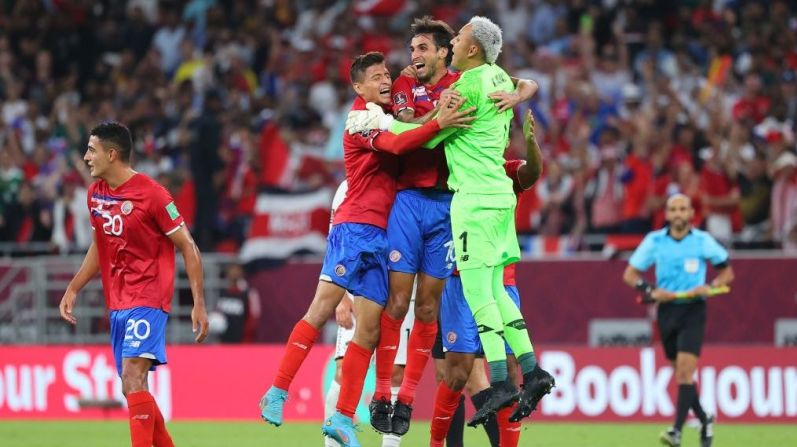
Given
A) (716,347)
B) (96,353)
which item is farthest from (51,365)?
(716,347)

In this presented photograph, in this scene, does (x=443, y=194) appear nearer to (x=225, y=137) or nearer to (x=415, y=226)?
(x=415, y=226)

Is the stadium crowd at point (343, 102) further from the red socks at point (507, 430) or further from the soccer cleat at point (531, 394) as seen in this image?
the soccer cleat at point (531, 394)

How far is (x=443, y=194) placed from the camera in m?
11.2

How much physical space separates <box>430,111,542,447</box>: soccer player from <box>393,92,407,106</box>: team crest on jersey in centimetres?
92

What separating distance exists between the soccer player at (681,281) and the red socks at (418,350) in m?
4.59

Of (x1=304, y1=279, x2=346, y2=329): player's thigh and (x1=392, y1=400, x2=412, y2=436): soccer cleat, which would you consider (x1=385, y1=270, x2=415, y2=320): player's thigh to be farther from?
(x1=392, y1=400, x2=412, y2=436): soccer cleat

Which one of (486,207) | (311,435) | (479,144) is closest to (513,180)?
(479,144)

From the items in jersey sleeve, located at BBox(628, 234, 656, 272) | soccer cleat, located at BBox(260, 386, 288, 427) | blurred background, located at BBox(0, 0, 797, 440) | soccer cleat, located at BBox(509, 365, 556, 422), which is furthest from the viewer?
blurred background, located at BBox(0, 0, 797, 440)

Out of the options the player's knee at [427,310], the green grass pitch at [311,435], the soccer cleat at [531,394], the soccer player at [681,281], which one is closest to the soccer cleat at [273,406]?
the player's knee at [427,310]

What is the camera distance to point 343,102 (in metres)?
22.6

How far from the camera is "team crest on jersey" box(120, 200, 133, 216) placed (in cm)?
1080

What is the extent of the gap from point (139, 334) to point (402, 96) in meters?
2.59

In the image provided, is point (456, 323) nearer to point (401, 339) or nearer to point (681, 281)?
point (401, 339)

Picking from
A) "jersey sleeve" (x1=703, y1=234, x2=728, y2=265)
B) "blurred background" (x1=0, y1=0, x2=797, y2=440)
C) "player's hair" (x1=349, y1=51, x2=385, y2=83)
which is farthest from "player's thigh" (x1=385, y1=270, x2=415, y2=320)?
"blurred background" (x1=0, y1=0, x2=797, y2=440)
